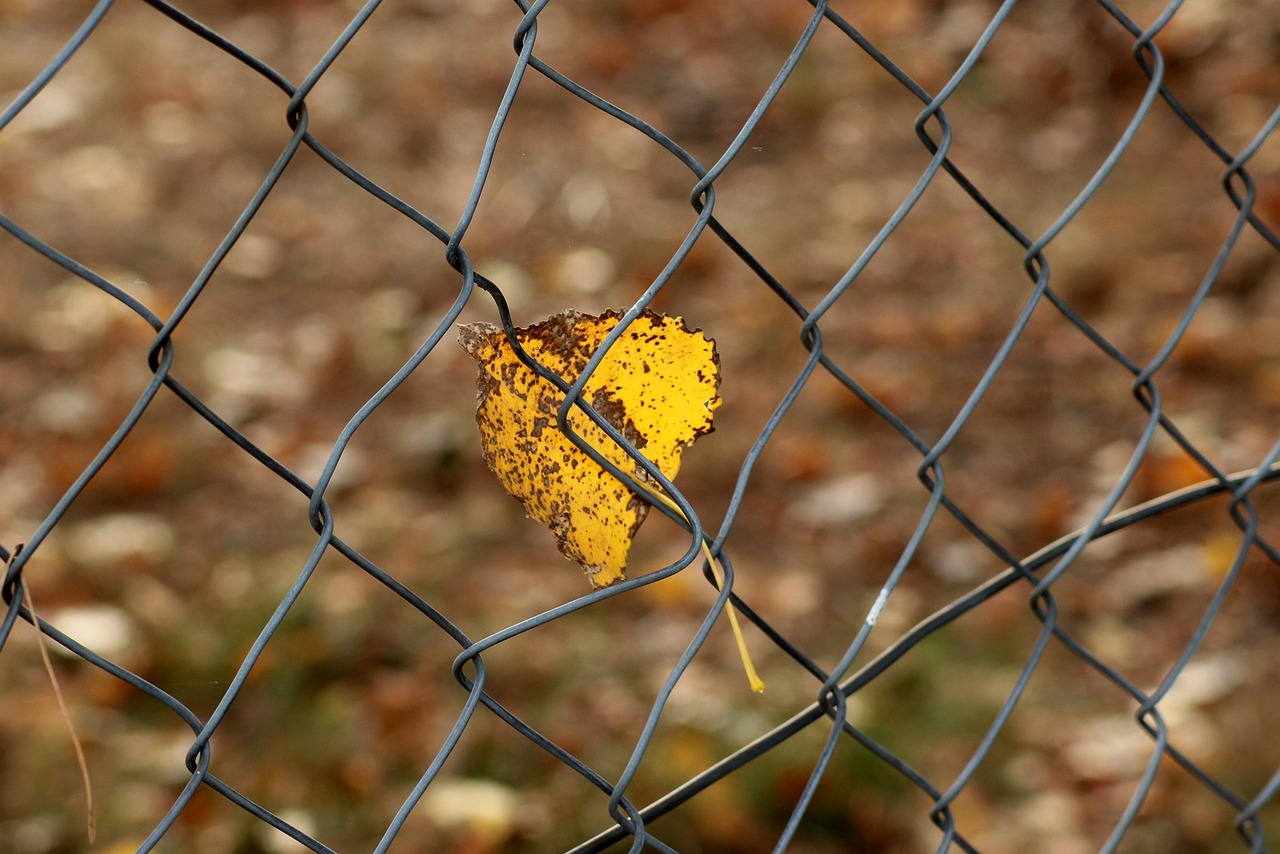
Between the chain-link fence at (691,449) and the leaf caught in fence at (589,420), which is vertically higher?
the chain-link fence at (691,449)

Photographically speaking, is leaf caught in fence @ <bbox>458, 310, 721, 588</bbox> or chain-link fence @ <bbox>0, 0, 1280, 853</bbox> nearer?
leaf caught in fence @ <bbox>458, 310, 721, 588</bbox>

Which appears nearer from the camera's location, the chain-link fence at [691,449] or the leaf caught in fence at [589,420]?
the leaf caught in fence at [589,420]

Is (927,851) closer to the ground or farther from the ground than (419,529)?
closer to the ground

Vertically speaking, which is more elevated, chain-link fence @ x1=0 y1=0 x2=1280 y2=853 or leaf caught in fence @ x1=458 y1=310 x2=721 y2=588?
chain-link fence @ x1=0 y1=0 x2=1280 y2=853

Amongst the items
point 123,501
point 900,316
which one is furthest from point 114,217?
point 900,316

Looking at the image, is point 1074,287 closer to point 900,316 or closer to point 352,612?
point 900,316
